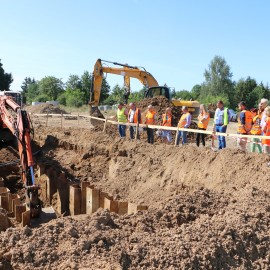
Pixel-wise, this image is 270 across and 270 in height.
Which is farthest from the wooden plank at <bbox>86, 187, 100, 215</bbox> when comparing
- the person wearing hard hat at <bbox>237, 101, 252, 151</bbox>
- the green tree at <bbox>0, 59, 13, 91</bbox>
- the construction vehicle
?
the green tree at <bbox>0, 59, 13, 91</bbox>

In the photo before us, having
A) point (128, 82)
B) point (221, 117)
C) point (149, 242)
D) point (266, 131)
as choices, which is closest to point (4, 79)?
point (128, 82)

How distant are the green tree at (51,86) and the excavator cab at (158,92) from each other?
60.1 meters

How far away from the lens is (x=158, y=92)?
66.5ft

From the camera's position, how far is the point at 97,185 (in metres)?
9.25

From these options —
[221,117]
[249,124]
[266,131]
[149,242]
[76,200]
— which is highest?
[221,117]

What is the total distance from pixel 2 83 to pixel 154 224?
48725 mm

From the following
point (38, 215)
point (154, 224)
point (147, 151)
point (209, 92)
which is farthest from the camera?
point (209, 92)

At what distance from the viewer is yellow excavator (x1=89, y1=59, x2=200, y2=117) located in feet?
64.0

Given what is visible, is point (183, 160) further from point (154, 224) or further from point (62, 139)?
point (62, 139)

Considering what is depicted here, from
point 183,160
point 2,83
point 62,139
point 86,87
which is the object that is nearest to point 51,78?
point 86,87

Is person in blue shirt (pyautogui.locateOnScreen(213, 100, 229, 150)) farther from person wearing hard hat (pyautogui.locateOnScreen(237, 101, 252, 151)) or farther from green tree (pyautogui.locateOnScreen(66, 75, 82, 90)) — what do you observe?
green tree (pyautogui.locateOnScreen(66, 75, 82, 90))

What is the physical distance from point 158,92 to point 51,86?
63.8m

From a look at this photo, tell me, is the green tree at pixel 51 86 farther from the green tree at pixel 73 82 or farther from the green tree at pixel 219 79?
the green tree at pixel 219 79

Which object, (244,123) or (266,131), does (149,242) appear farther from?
(244,123)
